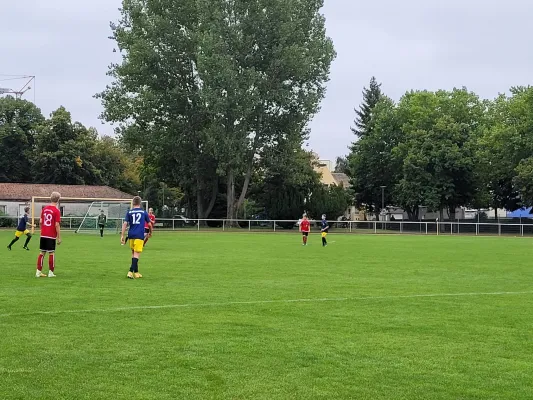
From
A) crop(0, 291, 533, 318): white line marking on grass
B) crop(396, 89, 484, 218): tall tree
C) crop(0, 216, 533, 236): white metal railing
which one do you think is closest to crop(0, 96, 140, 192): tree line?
crop(0, 216, 533, 236): white metal railing

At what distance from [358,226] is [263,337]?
55.5m

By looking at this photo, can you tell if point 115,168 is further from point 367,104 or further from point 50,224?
point 50,224

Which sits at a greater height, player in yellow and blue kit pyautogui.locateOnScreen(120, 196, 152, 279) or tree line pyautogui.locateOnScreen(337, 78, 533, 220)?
tree line pyautogui.locateOnScreen(337, 78, 533, 220)

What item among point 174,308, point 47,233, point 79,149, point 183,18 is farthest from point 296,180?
point 174,308

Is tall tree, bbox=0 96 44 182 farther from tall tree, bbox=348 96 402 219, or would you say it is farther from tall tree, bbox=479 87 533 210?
tall tree, bbox=479 87 533 210

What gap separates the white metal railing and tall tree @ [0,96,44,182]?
2503 cm

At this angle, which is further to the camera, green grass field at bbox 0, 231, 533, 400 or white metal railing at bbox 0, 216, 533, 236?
white metal railing at bbox 0, 216, 533, 236

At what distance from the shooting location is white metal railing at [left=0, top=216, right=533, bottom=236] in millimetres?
53938

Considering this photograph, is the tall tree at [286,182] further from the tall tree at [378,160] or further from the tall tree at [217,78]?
the tall tree at [378,160]

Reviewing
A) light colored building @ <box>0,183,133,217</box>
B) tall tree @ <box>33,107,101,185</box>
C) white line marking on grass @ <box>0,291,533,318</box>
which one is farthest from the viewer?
tall tree @ <box>33,107,101,185</box>

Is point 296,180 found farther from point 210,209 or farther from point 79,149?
point 79,149

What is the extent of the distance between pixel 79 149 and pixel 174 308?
2781 inches

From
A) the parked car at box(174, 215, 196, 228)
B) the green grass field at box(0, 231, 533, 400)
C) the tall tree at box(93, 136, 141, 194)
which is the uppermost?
the tall tree at box(93, 136, 141, 194)

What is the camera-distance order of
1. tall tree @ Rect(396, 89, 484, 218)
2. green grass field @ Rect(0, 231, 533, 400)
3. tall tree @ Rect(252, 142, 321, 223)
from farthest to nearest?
tall tree @ Rect(396, 89, 484, 218) < tall tree @ Rect(252, 142, 321, 223) < green grass field @ Rect(0, 231, 533, 400)
